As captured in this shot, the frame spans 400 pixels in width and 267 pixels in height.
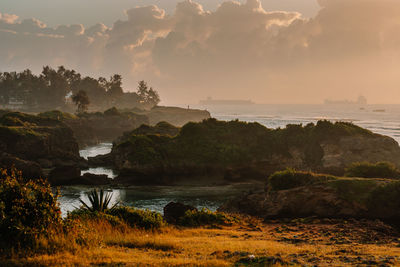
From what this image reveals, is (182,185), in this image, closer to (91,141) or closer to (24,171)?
(24,171)

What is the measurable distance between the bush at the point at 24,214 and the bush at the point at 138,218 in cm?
659

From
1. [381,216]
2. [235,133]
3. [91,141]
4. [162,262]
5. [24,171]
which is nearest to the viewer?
[162,262]

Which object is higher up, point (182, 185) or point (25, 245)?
point (25, 245)

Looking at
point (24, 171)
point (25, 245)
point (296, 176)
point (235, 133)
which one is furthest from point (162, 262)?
point (235, 133)

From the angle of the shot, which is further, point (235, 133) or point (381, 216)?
point (235, 133)

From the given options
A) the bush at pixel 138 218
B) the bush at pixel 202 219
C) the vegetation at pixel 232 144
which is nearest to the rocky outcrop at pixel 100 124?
A: the vegetation at pixel 232 144

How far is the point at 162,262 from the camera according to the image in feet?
35.3

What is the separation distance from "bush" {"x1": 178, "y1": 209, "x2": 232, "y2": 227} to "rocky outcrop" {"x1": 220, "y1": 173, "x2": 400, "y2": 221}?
276 inches

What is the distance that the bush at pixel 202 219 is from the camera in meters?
23.4

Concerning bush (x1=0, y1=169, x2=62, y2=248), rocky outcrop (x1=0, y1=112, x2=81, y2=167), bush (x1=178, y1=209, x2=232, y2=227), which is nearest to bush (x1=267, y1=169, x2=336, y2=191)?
bush (x1=178, y1=209, x2=232, y2=227)

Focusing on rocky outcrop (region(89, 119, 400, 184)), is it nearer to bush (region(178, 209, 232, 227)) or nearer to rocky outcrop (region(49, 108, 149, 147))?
bush (region(178, 209, 232, 227))

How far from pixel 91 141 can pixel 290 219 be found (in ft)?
330

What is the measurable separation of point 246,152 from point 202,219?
4035cm

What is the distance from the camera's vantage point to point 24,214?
11.8 meters
